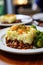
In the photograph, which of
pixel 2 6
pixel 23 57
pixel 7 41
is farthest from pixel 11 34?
pixel 2 6

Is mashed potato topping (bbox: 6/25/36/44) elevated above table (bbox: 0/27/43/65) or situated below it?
above

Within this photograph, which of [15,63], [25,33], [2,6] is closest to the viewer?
[15,63]

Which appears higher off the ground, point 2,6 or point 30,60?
point 30,60

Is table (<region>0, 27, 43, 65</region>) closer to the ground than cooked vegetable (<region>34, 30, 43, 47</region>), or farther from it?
closer to the ground

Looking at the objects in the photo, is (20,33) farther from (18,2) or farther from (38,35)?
(18,2)

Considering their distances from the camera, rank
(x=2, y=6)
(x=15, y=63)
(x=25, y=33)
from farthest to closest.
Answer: (x=2, y=6) < (x=25, y=33) < (x=15, y=63)

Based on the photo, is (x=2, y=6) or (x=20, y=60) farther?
(x=2, y=6)

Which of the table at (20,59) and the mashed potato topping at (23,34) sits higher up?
the mashed potato topping at (23,34)
